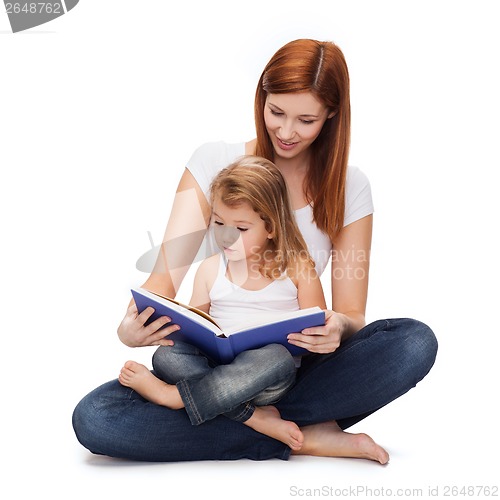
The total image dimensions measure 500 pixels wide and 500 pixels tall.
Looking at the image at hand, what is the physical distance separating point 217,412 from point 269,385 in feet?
0.61

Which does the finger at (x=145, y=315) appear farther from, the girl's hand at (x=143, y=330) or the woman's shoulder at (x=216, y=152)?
the woman's shoulder at (x=216, y=152)

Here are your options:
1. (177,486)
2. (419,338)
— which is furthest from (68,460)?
(419,338)

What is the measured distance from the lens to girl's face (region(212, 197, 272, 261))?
3.23 m

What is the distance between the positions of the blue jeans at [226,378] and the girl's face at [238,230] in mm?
392

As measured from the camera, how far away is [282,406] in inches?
127

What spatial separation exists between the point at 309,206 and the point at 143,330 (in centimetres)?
84

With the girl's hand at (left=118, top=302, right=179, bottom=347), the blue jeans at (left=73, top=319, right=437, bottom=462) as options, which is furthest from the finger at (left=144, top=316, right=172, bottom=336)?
the blue jeans at (left=73, top=319, right=437, bottom=462)

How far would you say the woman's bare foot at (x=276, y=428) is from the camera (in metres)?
3.10

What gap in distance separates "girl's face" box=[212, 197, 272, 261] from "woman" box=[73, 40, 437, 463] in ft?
0.69

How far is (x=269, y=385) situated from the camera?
3.04 m

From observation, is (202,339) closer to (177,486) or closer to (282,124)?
(177,486)

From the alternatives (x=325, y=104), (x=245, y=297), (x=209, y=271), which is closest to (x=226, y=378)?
(x=245, y=297)

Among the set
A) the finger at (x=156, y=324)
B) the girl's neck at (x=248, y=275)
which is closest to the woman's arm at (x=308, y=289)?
the girl's neck at (x=248, y=275)

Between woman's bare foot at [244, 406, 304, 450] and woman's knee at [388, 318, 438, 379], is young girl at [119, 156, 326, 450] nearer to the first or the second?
woman's bare foot at [244, 406, 304, 450]
